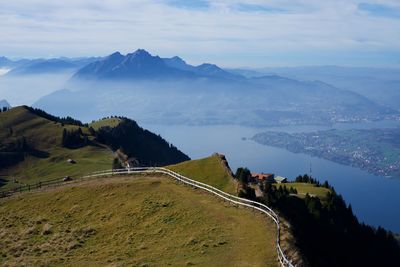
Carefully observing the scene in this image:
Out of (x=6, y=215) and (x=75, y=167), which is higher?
(x=6, y=215)

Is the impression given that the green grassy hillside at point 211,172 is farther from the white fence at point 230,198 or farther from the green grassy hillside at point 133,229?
the green grassy hillside at point 133,229

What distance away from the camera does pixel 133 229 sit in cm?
5072

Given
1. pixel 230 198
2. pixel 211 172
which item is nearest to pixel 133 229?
pixel 230 198

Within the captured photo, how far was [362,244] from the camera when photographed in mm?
99562

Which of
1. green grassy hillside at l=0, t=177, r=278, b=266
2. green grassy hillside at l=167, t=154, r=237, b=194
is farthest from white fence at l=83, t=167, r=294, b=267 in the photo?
green grassy hillside at l=167, t=154, r=237, b=194

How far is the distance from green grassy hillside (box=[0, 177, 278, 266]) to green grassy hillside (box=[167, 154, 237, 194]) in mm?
5089

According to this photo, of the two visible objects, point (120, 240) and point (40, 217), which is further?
point (40, 217)

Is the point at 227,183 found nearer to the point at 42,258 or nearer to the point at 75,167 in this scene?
the point at 42,258

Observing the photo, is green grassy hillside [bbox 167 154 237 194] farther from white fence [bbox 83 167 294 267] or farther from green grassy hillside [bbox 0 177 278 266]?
green grassy hillside [bbox 0 177 278 266]

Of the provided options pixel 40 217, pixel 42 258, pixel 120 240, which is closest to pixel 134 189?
pixel 40 217

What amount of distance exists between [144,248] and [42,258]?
348 inches

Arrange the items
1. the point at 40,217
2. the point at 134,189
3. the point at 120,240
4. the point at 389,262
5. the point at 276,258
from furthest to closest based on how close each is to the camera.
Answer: the point at 389,262 → the point at 134,189 → the point at 40,217 → the point at 120,240 → the point at 276,258

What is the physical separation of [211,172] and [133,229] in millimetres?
23585

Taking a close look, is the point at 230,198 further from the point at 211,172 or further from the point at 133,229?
the point at 211,172
